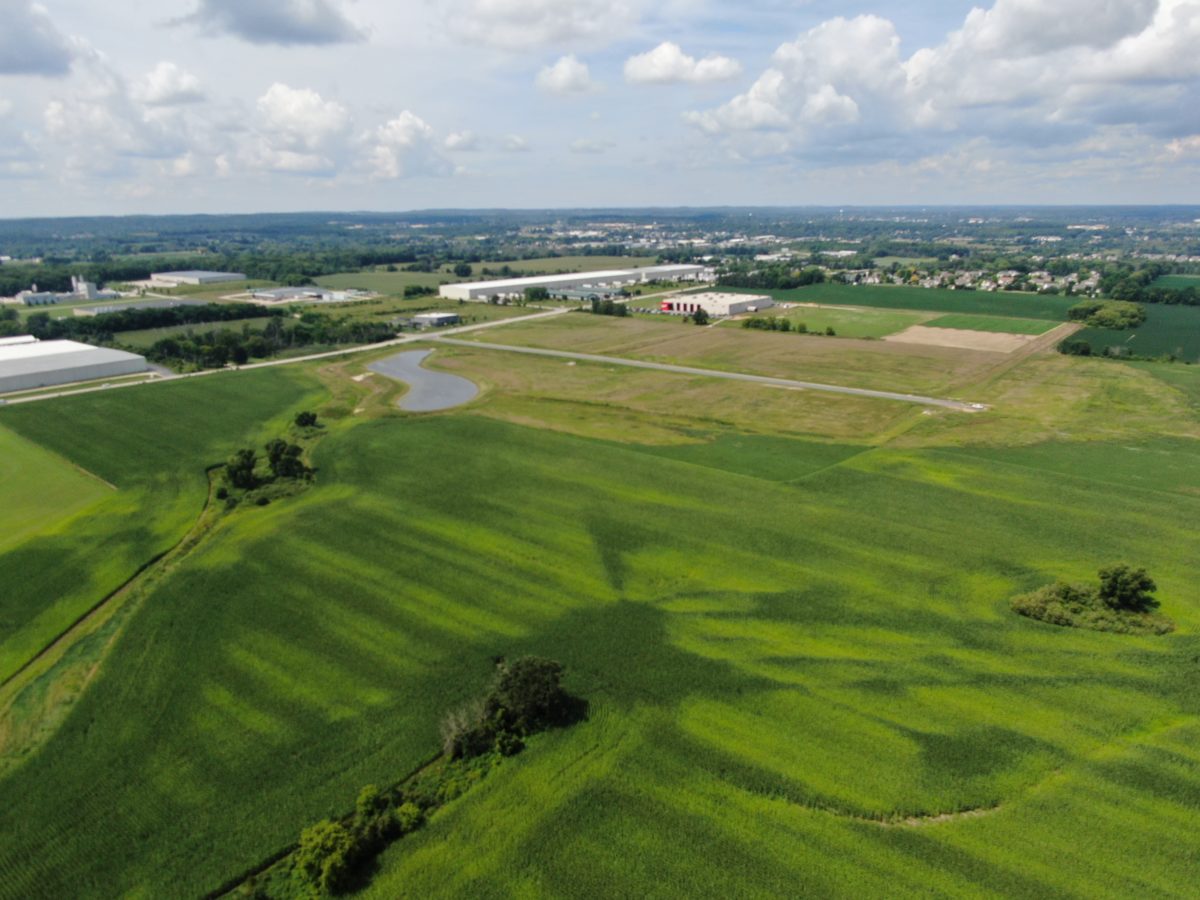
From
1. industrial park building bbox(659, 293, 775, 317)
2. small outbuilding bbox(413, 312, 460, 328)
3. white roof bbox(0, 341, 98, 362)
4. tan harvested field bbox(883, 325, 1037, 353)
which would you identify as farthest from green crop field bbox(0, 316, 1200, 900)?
industrial park building bbox(659, 293, 775, 317)

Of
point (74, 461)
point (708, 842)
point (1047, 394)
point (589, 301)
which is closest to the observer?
point (708, 842)

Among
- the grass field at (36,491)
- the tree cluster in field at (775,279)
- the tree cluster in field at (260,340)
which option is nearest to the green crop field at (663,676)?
the grass field at (36,491)

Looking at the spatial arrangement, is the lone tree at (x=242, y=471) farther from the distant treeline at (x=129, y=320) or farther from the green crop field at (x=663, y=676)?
the distant treeline at (x=129, y=320)

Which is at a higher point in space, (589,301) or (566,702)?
(589,301)

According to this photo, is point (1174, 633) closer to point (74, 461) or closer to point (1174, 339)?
point (74, 461)

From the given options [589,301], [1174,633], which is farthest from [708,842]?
[589,301]

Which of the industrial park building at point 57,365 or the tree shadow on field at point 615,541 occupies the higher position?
the industrial park building at point 57,365

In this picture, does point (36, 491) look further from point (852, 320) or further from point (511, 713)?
point (852, 320)
